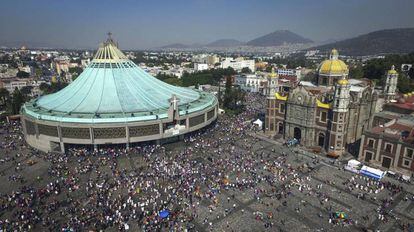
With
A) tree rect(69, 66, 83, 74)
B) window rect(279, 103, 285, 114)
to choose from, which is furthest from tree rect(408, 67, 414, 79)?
tree rect(69, 66, 83, 74)

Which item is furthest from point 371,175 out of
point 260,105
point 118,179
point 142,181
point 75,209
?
point 260,105

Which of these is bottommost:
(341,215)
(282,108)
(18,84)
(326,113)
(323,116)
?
(341,215)

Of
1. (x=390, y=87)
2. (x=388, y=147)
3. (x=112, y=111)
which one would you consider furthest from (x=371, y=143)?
(x=112, y=111)

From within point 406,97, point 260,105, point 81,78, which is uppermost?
point 81,78

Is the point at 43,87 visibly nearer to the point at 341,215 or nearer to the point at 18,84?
the point at 18,84

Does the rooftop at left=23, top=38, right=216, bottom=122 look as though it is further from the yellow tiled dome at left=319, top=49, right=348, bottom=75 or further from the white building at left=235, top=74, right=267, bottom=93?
the white building at left=235, top=74, right=267, bottom=93

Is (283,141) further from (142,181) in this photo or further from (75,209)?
(75,209)
